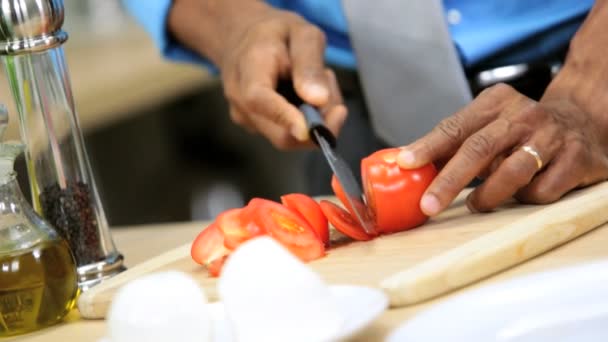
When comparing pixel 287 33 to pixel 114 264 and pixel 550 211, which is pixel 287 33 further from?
pixel 550 211

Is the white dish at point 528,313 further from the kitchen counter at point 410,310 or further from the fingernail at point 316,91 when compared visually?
the fingernail at point 316,91

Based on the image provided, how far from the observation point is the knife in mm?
1334

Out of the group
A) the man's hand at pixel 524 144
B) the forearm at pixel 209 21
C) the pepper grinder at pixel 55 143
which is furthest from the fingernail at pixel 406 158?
the forearm at pixel 209 21

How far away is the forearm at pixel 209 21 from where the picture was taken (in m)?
1.88

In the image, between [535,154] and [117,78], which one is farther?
[117,78]

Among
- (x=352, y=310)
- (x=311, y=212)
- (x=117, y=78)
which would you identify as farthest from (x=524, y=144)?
(x=117, y=78)

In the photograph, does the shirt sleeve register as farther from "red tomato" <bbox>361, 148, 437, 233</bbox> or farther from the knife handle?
"red tomato" <bbox>361, 148, 437, 233</bbox>

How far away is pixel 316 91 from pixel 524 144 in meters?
0.35

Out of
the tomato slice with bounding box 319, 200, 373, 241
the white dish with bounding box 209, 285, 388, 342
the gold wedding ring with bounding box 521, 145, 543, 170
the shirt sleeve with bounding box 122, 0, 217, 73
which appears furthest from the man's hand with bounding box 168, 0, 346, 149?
the white dish with bounding box 209, 285, 388, 342

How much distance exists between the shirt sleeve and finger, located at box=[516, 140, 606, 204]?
0.93m

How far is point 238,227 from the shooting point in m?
1.26

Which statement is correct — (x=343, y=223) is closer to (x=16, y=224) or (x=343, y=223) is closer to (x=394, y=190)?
(x=394, y=190)

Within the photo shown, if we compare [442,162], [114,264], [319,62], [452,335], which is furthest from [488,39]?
[452,335]

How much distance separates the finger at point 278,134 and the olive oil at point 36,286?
0.53 meters
